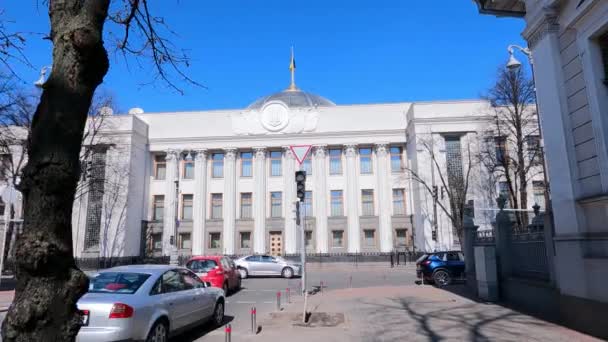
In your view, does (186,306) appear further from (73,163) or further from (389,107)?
(389,107)

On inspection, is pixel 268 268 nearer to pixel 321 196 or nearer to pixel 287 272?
pixel 287 272

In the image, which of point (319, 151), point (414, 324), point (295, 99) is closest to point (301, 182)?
point (414, 324)

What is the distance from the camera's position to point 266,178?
43844 millimetres

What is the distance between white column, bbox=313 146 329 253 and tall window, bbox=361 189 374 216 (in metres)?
4.11

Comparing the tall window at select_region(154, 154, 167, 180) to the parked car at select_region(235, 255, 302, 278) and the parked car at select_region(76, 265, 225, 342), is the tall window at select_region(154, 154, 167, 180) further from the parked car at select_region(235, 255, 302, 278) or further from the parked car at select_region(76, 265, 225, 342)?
the parked car at select_region(76, 265, 225, 342)

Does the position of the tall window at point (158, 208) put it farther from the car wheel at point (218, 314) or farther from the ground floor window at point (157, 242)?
the car wheel at point (218, 314)

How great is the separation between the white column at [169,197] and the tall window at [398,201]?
23.4 meters

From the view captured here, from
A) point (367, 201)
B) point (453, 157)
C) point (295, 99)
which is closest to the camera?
point (453, 157)

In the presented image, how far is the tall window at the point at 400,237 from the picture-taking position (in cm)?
4125

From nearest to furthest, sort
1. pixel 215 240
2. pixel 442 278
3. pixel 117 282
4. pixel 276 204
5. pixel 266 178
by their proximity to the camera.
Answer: pixel 117 282 < pixel 442 278 < pixel 215 240 < pixel 276 204 < pixel 266 178

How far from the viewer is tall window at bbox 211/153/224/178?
147 feet

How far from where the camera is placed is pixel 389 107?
44.8 meters

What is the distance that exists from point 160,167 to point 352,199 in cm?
2255

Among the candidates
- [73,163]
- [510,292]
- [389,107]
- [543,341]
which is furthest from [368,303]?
[389,107]
